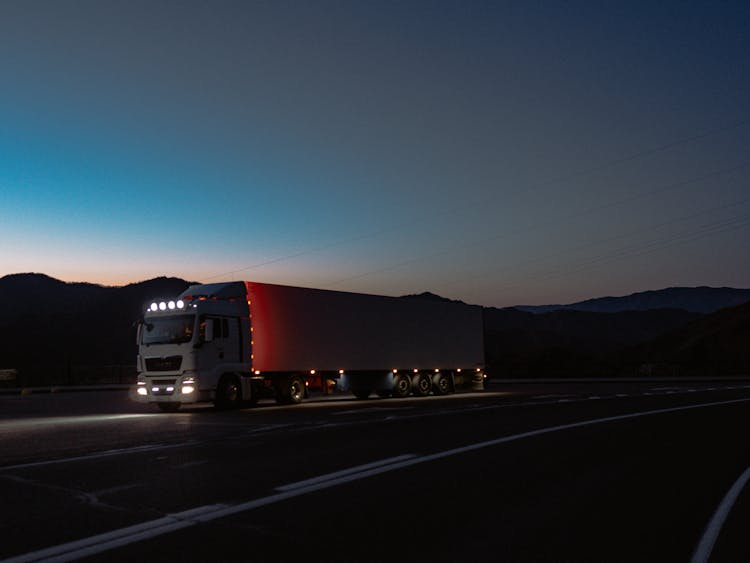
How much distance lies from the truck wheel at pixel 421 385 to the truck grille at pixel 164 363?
501 inches

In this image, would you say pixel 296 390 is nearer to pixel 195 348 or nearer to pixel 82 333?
pixel 195 348

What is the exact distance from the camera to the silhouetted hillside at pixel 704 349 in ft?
200

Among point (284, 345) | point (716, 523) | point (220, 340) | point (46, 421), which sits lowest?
point (716, 523)

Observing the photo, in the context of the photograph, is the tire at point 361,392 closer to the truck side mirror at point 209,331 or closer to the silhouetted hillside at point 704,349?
the truck side mirror at point 209,331

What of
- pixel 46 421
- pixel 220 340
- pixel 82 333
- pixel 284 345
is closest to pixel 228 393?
pixel 220 340

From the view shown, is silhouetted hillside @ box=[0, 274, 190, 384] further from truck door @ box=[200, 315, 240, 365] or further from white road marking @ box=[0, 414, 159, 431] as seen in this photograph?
white road marking @ box=[0, 414, 159, 431]

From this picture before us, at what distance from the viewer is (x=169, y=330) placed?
2462cm

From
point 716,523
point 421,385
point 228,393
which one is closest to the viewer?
point 716,523

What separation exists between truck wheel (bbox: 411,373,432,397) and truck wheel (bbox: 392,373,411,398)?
1.05ft

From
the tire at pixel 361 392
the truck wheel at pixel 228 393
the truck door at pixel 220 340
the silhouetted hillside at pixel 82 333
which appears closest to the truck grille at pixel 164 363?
the truck door at pixel 220 340

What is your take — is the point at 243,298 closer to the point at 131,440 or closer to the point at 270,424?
the point at 270,424

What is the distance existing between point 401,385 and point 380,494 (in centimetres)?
2538

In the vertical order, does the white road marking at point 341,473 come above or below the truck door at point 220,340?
below

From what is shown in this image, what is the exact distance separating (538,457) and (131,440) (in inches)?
281
